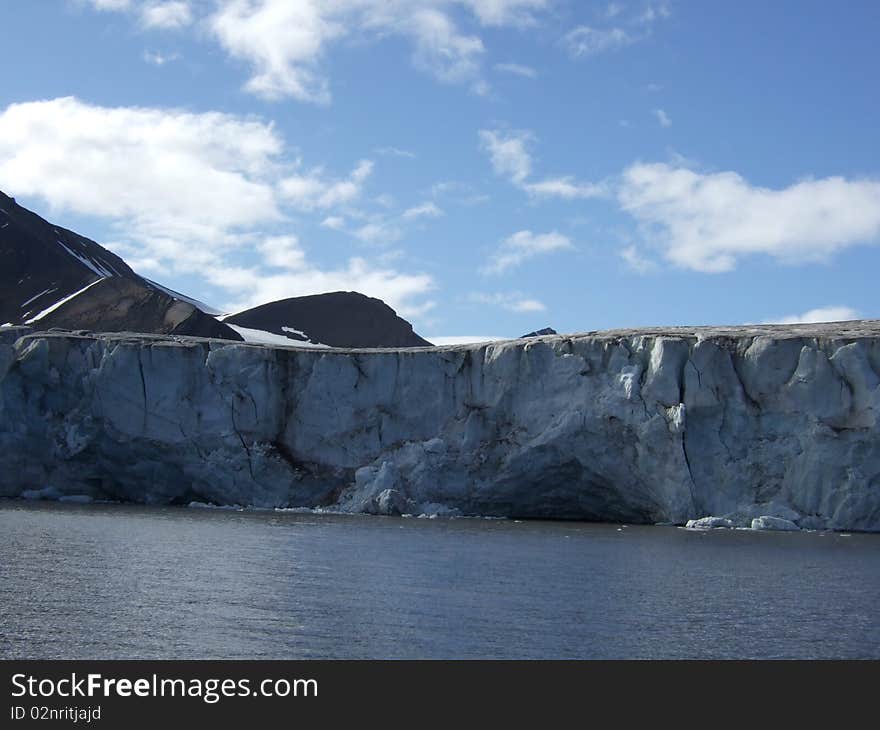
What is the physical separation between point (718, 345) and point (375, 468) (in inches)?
411

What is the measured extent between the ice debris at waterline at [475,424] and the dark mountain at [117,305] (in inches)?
631

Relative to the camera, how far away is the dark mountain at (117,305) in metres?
50.6

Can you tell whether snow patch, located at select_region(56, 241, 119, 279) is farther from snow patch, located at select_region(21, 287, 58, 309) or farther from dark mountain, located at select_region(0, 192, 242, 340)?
snow patch, located at select_region(21, 287, 58, 309)

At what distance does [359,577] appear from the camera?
1684cm

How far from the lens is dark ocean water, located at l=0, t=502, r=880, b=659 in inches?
478

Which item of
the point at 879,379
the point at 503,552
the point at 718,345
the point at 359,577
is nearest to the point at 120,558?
the point at 359,577

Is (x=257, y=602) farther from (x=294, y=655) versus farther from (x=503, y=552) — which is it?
(x=503, y=552)


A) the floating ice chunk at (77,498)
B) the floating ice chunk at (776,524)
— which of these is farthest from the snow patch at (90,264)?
the floating ice chunk at (776,524)

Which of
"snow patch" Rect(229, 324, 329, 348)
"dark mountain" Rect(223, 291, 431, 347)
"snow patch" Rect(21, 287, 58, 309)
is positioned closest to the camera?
"snow patch" Rect(21, 287, 58, 309)

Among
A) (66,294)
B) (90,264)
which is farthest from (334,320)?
(90,264)

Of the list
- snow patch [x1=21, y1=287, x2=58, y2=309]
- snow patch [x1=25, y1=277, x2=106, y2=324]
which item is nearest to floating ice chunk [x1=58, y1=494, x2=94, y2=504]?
snow patch [x1=25, y1=277, x2=106, y2=324]

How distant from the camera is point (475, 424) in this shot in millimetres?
31359

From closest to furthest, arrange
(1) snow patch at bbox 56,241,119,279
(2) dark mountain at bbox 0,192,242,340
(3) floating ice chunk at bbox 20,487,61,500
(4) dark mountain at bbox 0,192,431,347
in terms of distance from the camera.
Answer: (3) floating ice chunk at bbox 20,487,61,500, (2) dark mountain at bbox 0,192,242,340, (4) dark mountain at bbox 0,192,431,347, (1) snow patch at bbox 56,241,119,279

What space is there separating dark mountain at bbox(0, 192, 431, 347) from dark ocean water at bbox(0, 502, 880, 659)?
26535 millimetres
